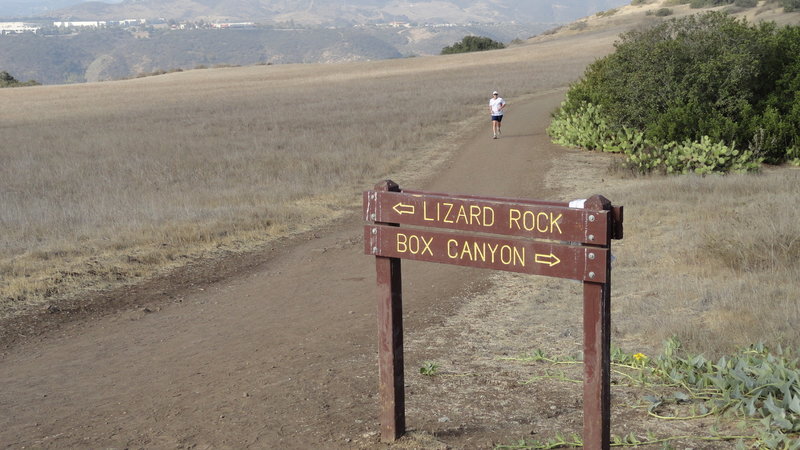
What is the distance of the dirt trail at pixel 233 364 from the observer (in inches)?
227

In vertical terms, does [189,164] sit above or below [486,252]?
below

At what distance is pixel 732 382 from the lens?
18.2 ft

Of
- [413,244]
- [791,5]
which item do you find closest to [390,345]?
[413,244]

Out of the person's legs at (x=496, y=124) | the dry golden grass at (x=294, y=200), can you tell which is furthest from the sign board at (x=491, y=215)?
the person's legs at (x=496, y=124)

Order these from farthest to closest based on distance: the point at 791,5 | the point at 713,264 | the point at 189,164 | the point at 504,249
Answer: the point at 791,5
the point at 189,164
the point at 713,264
the point at 504,249

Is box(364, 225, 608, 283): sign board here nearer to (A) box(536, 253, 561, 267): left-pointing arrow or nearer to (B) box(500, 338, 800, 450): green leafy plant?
(A) box(536, 253, 561, 267): left-pointing arrow

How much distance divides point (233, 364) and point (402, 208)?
294cm

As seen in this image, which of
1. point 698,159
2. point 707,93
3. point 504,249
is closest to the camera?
point 504,249

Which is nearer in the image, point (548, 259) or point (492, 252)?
point (548, 259)

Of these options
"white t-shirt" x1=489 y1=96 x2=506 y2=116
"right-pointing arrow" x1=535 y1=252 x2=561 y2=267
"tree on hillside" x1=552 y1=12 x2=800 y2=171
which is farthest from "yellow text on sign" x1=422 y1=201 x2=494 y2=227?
"white t-shirt" x1=489 y1=96 x2=506 y2=116

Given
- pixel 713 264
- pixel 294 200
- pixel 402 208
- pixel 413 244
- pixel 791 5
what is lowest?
pixel 294 200

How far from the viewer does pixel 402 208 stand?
505 cm

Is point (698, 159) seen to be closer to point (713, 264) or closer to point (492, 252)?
point (713, 264)

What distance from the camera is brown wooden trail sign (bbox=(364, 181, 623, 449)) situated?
4402 mm
